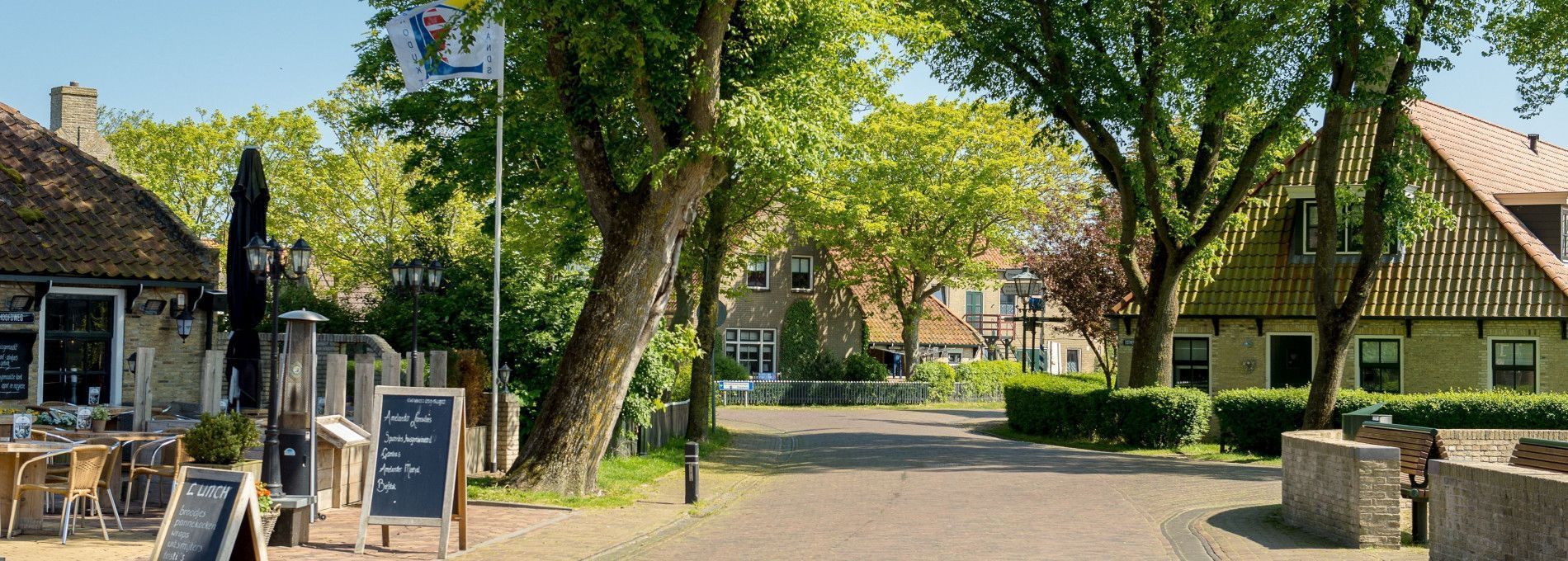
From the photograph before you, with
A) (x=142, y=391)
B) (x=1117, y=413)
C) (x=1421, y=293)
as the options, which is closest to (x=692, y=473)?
(x=142, y=391)

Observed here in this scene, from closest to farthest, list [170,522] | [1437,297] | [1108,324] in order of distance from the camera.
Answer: [170,522]
[1437,297]
[1108,324]

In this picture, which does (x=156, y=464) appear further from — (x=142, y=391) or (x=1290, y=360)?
(x=1290, y=360)

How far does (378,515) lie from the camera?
11.4 m

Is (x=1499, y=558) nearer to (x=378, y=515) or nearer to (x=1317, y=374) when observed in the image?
(x=378, y=515)

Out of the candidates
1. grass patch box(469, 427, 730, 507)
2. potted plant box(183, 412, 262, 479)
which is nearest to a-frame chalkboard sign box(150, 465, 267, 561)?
potted plant box(183, 412, 262, 479)

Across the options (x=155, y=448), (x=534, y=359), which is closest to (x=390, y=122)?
(x=534, y=359)

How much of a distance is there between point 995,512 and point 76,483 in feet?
30.5

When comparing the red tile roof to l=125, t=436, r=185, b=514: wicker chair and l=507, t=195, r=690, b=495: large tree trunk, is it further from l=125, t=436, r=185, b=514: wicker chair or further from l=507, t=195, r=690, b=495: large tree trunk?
l=507, t=195, r=690, b=495: large tree trunk

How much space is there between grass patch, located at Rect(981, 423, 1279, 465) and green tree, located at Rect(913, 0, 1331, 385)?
5.00 feet

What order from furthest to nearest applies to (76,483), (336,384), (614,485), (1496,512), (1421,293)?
(1421,293) → (614,485) → (336,384) → (76,483) → (1496,512)

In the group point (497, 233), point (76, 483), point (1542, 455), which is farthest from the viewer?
point (497, 233)

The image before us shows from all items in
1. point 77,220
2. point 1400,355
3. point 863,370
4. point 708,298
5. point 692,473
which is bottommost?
point 692,473

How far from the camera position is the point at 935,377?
4938 cm

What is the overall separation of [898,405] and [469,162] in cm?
2942
